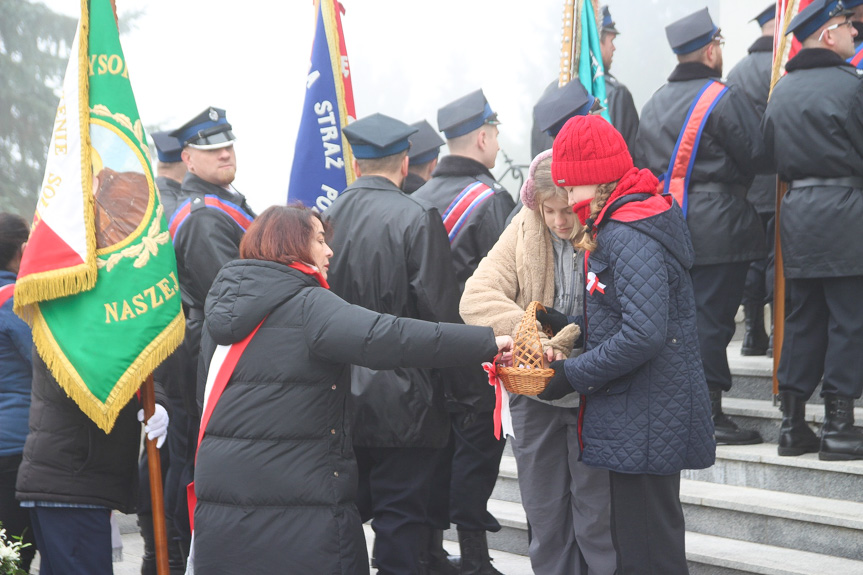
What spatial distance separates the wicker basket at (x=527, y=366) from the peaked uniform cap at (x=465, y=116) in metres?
2.35

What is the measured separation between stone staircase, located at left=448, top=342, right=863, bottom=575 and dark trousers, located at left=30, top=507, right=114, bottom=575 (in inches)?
88.5

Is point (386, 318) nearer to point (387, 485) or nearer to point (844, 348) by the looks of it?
point (387, 485)

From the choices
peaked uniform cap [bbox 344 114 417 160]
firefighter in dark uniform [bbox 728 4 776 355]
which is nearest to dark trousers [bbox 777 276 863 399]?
firefighter in dark uniform [bbox 728 4 776 355]

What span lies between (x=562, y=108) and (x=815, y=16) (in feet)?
5.17

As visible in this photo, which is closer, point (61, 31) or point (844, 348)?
point (844, 348)

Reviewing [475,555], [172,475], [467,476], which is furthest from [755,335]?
[172,475]

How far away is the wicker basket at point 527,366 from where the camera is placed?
3.46 metres

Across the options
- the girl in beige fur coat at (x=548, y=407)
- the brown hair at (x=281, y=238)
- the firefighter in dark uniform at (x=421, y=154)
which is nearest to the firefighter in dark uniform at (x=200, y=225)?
the firefighter in dark uniform at (x=421, y=154)

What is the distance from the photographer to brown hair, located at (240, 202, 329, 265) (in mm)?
3506

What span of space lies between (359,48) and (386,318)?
9.13 metres

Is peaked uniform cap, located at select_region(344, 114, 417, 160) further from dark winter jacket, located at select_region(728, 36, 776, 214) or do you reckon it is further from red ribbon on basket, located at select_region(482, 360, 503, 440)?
dark winter jacket, located at select_region(728, 36, 776, 214)

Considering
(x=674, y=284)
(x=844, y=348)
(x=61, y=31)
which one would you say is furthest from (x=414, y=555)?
(x=61, y=31)

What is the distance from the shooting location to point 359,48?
12.0 metres

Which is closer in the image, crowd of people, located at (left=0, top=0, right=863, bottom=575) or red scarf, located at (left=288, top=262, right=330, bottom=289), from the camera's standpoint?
crowd of people, located at (left=0, top=0, right=863, bottom=575)
